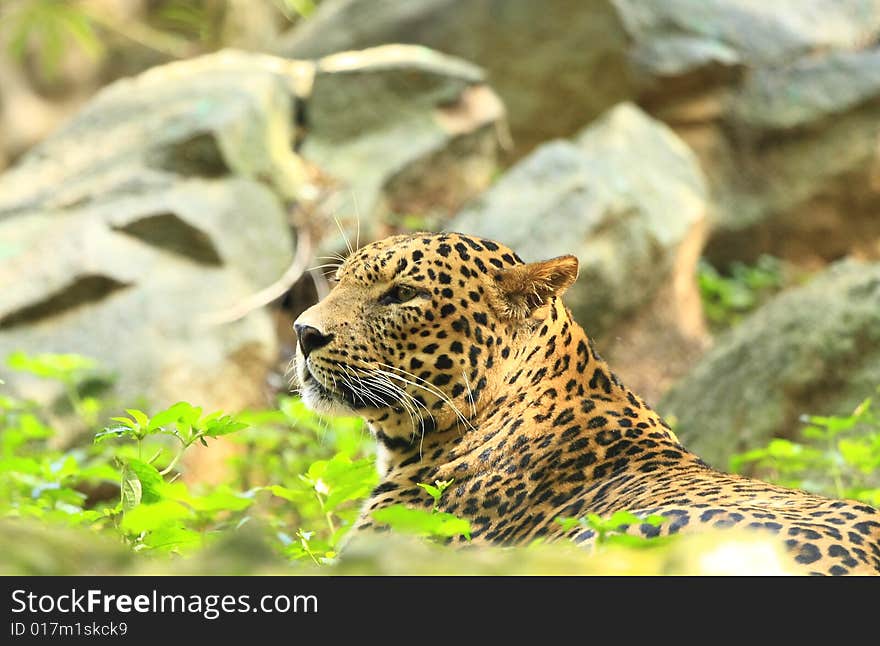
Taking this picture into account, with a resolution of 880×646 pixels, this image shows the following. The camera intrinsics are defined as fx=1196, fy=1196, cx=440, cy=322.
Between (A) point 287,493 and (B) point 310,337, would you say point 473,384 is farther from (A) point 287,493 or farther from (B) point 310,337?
(A) point 287,493

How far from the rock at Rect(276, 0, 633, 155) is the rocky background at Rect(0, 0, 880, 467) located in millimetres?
32

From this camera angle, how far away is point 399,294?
18.9ft

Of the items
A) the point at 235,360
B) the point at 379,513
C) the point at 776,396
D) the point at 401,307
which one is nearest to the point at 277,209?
the point at 235,360

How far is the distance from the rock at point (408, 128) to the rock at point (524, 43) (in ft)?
4.65

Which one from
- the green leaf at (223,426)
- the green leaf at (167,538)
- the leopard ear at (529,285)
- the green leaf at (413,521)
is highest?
the leopard ear at (529,285)

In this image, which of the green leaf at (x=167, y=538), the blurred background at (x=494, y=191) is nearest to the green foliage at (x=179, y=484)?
the green leaf at (x=167, y=538)

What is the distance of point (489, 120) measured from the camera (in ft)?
51.0

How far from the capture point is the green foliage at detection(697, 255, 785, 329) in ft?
52.6

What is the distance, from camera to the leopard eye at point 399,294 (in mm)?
5715

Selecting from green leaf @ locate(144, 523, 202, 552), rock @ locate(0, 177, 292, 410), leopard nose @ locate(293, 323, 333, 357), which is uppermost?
rock @ locate(0, 177, 292, 410)

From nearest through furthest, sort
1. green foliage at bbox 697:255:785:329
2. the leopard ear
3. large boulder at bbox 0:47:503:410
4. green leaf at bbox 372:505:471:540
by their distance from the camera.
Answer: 1. green leaf at bbox 372:505:471:540
2. the leopard ear
3. large boulder at bbox 0:47:503:410
4. green foliage at bbox 697:255:785:329

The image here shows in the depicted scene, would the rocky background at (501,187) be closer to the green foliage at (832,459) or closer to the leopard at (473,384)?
the green foliage at (832,459)

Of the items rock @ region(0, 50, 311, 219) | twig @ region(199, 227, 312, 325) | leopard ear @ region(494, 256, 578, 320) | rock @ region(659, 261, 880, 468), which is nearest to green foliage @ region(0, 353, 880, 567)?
rock @ region(659, 261, 880, 468)

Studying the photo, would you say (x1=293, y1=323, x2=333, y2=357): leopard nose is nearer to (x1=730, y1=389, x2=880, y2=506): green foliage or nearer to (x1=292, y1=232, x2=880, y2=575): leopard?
(x1=292, y1=232, x2=880, y2=575): leopard
